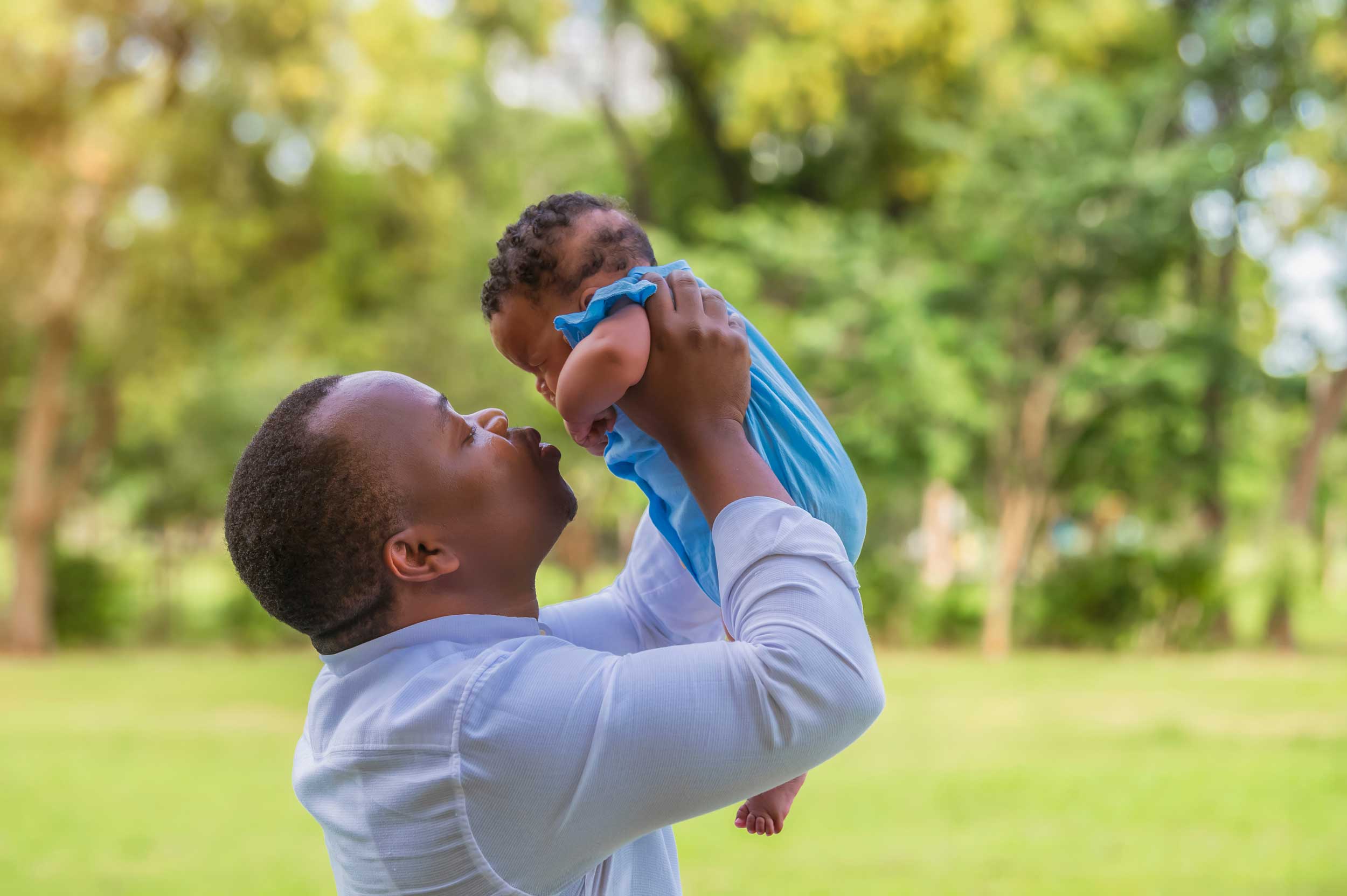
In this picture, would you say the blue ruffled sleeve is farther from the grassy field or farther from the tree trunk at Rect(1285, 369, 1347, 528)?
the tree trunk at Rect(1285, 369, 1347, 528)

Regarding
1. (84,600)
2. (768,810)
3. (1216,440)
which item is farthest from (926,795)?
(84,600)

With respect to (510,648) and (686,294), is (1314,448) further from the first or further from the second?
(510,648)

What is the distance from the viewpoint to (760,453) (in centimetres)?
110

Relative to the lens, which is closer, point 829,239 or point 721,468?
point 721,468

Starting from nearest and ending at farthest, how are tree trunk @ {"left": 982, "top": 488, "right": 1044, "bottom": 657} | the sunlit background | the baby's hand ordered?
the baby's hand
the sunlit background
tree trunk @ {"left": 982, "top": 488, "right": 1044, "bottom": 657}

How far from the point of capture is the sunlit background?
12180 millimetres

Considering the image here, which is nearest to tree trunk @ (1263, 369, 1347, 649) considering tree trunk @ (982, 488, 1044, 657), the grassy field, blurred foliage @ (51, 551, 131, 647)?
the grassy field

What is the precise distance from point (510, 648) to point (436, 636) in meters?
0.08

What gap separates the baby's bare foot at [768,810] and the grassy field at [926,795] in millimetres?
5171

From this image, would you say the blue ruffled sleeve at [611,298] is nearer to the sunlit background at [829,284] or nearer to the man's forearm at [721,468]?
the man's forearm at [721,468]

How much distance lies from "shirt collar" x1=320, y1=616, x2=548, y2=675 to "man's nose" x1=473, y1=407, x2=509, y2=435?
0.59 ft

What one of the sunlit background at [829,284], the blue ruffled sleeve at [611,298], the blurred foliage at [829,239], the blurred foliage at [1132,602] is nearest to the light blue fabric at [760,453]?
the blue ruffled sleeve at [611,298]

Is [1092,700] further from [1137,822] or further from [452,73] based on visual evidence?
[452,73]

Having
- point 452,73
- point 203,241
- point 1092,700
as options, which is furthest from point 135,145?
point 1092,700
